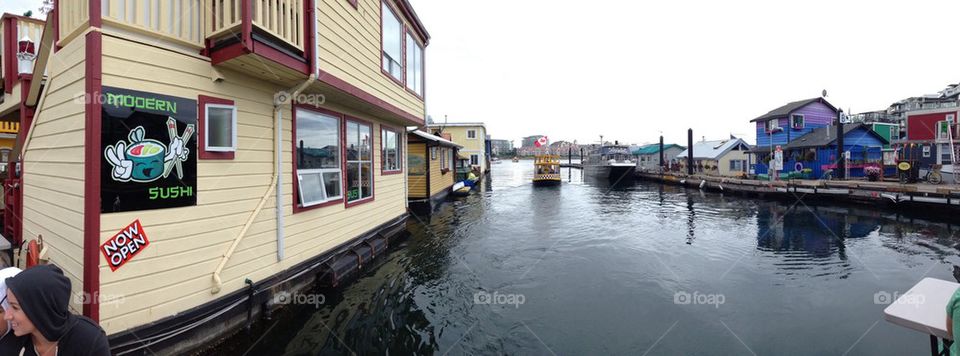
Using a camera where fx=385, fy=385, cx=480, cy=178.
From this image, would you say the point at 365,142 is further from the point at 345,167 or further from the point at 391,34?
the point at 391,34

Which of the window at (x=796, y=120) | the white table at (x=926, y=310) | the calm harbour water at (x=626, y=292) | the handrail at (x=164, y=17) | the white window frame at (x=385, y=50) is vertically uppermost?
the window at (x=796, y=120)

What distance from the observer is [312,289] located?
20.4 ft

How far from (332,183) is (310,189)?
2.23ft

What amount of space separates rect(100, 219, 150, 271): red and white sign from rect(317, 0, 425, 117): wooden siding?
2.92 m

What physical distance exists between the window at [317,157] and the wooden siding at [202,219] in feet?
0.77

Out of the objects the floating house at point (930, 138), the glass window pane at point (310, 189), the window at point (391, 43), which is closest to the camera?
the glass window pane at point (310, 189)

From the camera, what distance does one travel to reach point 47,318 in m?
1.79

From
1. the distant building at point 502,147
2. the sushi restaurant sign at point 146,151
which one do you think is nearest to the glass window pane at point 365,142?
the sushi restaurant sign at point 146,151

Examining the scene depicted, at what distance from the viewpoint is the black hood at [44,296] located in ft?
5.69

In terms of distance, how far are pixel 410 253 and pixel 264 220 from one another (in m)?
4.46

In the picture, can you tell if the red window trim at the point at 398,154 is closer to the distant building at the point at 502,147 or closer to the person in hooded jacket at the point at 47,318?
the person in hooded jacket at the point at 47,318

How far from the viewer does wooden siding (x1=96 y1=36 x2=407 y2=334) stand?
12.0 feet

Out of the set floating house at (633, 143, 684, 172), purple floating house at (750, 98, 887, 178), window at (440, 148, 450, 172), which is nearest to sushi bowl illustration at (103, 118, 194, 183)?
window at (440, 148, 450, 172)

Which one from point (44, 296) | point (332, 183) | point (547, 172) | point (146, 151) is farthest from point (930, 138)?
point (44, 296)
